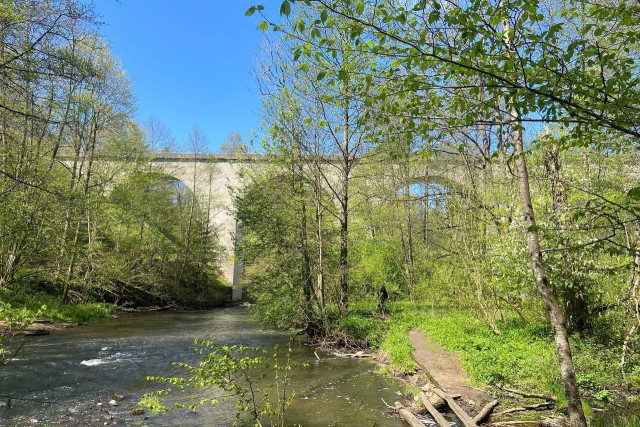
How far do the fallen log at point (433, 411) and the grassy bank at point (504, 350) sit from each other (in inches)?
48.2

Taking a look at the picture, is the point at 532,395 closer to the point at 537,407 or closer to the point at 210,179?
the point at 537,407

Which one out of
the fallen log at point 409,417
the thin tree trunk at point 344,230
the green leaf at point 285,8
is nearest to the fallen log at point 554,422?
the fallen log at point 409,417

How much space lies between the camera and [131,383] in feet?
27.1

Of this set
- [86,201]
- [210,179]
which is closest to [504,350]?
[86,201]

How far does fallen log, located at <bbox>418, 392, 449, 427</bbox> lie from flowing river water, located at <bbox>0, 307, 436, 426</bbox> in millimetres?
480

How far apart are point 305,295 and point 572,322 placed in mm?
6888

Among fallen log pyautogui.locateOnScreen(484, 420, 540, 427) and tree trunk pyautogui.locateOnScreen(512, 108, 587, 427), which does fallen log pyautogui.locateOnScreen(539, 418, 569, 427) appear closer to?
fallen log pyautogui.locateOnScreen(484, 420, 540, 427)

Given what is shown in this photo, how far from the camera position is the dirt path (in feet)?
22.0

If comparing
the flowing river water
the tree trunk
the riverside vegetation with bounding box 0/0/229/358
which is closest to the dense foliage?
the riverside vegetation with bounding box 0/0/229/358

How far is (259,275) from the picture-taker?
13.4 metres

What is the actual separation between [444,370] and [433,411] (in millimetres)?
2338

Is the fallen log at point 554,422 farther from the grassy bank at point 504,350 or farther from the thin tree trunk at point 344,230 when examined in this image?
the thin tree trunk at point 344,230

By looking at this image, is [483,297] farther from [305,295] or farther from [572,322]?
[305,295]

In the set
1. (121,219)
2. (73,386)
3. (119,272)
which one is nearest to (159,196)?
(121,219)
